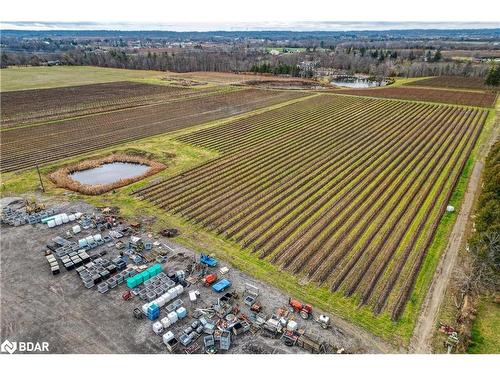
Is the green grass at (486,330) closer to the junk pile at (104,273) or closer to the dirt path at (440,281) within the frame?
the dirt path at (440,281)

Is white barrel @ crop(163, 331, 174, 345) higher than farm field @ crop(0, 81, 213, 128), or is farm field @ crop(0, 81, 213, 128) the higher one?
white barrel @ crop(163, 331, 174, 345)

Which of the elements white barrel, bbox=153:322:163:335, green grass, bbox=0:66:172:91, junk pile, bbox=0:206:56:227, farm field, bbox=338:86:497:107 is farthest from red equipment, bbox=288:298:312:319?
green grass, bbox=0:66:172:91

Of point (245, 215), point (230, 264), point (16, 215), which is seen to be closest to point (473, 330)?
point (230, 264)

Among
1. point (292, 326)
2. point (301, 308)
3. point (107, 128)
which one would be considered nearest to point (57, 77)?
point (107, 128)

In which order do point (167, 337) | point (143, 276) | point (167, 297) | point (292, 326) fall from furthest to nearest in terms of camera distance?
point (143, 276)
point (167, 297)
point (292, 326)
point (167, 337)

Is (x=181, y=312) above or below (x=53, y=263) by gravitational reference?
above

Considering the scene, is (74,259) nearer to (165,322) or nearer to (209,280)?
(165,322)

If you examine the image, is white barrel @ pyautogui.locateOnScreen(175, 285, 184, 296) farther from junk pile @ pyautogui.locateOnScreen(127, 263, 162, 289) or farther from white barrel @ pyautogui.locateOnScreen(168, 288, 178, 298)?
junk pile @ pyautogui.locateOnScreen(127, 263, 162, 289)
